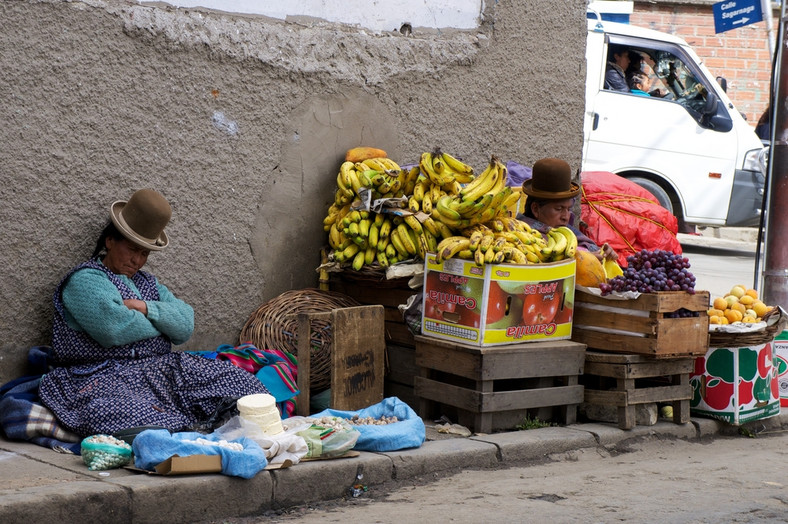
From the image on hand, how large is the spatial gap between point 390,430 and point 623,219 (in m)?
3.93

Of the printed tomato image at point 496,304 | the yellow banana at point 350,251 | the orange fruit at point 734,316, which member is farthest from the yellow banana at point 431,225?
the orange fruit at point 734,316

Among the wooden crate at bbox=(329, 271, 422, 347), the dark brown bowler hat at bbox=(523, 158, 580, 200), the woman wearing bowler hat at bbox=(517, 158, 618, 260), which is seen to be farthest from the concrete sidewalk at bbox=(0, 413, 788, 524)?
the dark brown bowler hat at bbox=(523, 158, 580, 200)

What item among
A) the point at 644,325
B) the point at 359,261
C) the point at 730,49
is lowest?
the point at 644,325

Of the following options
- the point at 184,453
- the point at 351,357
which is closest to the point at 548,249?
the point at 351,357

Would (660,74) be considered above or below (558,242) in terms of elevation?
above

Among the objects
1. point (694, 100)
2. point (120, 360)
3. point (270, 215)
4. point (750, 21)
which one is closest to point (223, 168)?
point (270, 215)

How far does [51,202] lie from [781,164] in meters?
5.05

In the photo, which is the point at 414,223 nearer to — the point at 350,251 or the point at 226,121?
the point at 350,251

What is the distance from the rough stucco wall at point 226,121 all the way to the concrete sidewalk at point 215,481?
1238 millimetres

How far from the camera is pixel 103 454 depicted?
4.12 m

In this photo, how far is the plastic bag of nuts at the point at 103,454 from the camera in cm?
411

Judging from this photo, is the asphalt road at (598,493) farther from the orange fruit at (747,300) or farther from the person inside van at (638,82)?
the person inside van at (638,82)

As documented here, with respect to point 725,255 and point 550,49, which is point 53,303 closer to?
point 550,49

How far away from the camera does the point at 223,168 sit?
5.64m
